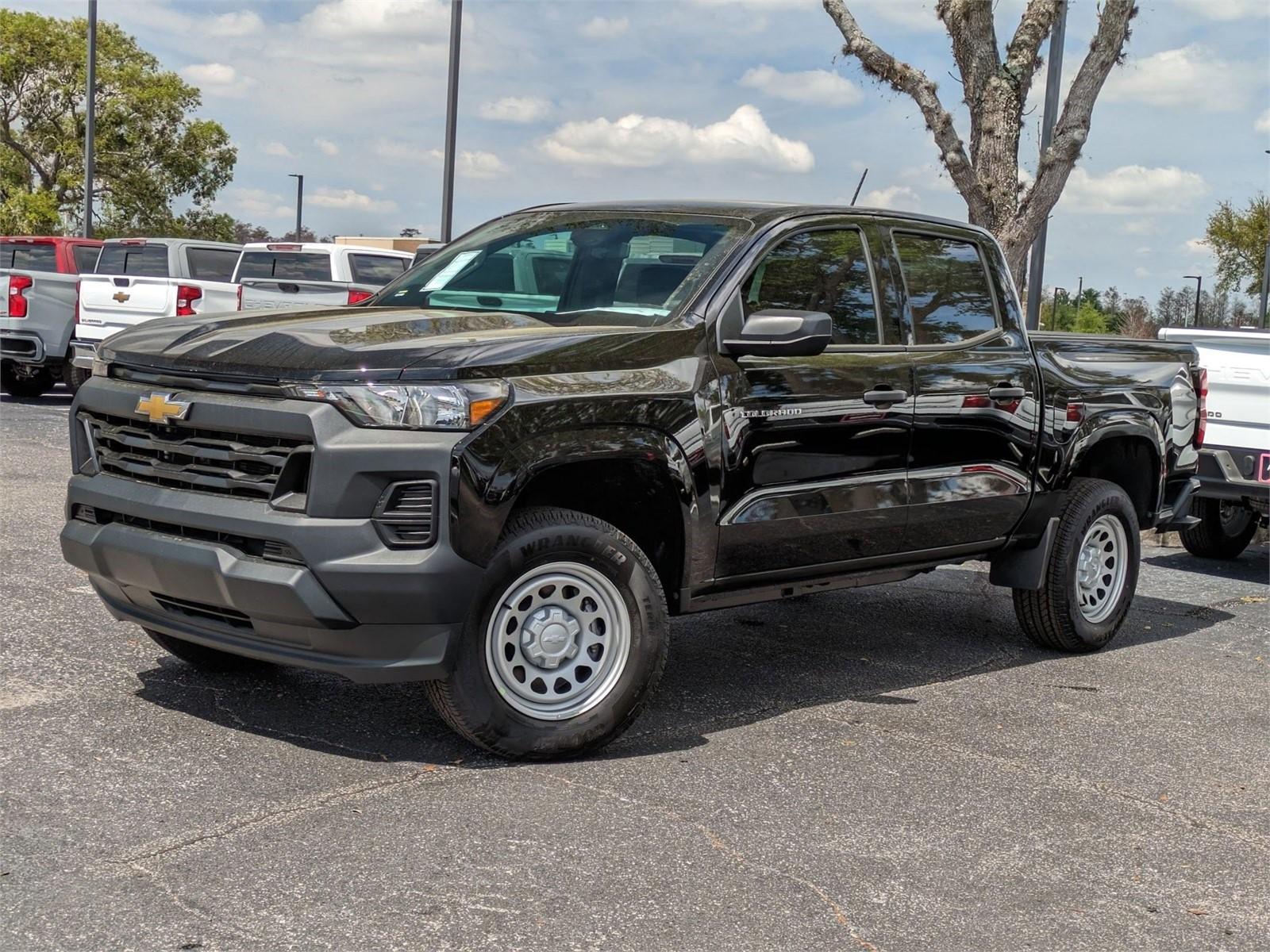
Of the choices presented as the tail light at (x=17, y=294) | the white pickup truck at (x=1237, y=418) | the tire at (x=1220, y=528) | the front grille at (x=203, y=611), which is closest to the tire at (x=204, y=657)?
the front grille at (x=203, y=611)

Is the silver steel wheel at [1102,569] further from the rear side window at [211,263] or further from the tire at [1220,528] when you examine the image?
the rear side window at [211,263]

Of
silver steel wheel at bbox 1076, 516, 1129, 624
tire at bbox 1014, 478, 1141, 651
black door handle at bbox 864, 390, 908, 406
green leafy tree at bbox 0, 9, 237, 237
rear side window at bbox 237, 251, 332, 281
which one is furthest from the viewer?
green leafy tree at bbox 0, 9, 237, 237

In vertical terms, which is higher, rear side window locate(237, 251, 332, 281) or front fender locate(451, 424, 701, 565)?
rear side window locate(237, 251, 332, 281)

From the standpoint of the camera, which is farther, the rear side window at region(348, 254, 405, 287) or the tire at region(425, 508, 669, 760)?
the rear side window at region(348, 254, 405, 287)

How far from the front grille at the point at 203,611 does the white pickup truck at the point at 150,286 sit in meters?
9.01

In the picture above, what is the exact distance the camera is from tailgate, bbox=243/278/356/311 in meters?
15.3

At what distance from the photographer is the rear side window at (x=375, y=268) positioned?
57.7ft

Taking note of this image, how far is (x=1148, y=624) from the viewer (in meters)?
8.16

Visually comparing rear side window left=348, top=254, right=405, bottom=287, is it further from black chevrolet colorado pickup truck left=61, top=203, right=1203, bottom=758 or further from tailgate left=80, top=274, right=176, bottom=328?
black chevrolet colorado pickup truck left=61, top=203, right=1203, bottom=758

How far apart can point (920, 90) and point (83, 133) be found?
121ft

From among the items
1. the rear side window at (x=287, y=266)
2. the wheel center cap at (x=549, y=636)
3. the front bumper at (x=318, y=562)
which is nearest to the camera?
the front bumper at (x=318, y=562)

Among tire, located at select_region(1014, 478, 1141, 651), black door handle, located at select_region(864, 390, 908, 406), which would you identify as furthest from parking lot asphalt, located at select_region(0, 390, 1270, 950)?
black door handle, located at select_region(864, 390, 908, 406)

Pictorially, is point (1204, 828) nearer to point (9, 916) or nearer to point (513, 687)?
point (513, 687)

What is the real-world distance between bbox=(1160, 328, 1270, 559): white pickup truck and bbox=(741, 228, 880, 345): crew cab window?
4.04 metres
